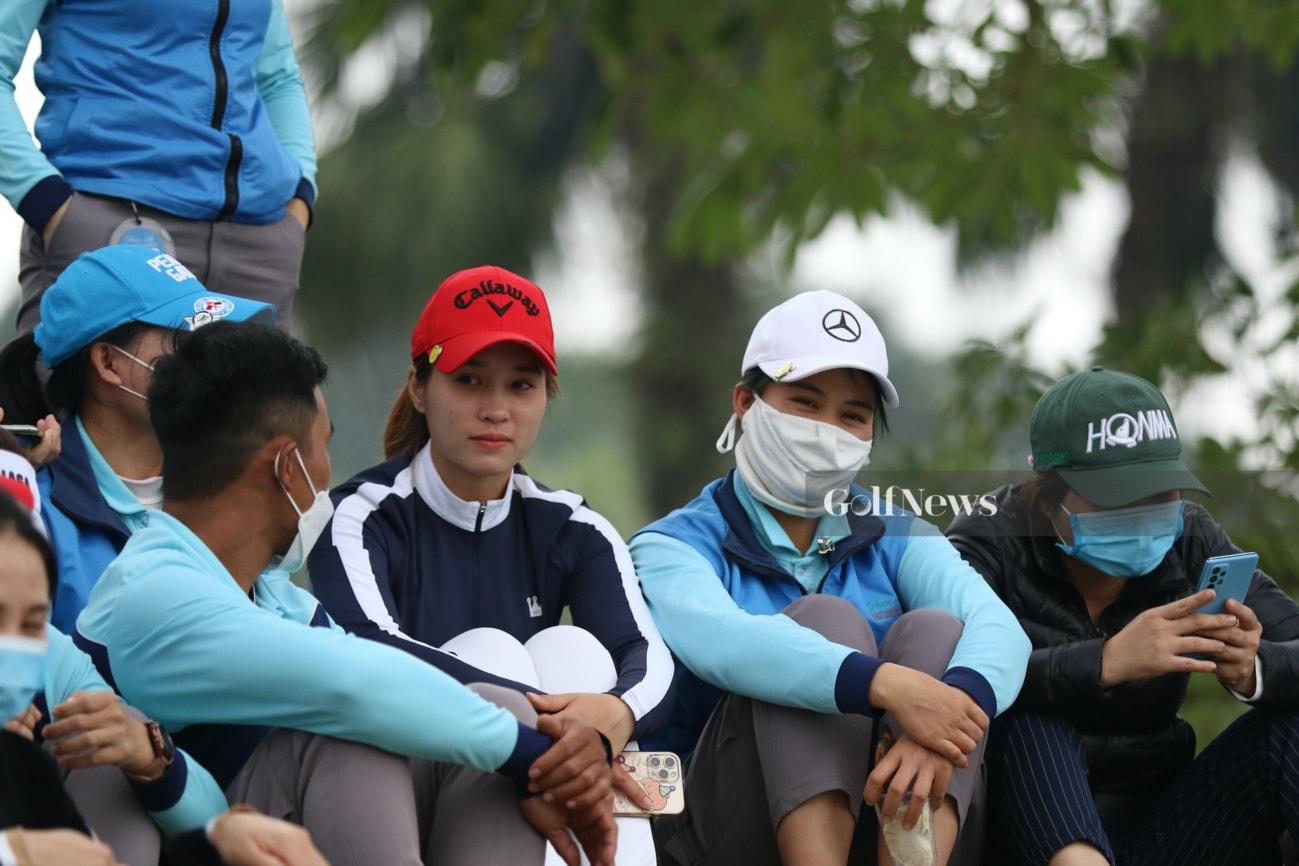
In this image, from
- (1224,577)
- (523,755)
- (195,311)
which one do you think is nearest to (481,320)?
(195,311)

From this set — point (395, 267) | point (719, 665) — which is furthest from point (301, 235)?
point (395, 267)

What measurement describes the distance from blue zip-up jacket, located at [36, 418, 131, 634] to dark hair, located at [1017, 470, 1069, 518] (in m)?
2.08

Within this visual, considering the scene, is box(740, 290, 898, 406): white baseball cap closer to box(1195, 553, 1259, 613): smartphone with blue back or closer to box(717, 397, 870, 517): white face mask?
box(717, 397, 870, 517): white face mask

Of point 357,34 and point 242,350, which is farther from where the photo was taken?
point 357,34

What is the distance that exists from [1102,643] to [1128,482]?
0.40m

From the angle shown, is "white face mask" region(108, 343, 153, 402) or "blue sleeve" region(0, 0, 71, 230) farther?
"blue sleeve" region(0, 0, 71, 230)

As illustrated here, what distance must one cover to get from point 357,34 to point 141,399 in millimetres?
3926

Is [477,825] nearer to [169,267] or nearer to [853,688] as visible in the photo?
[853,688]

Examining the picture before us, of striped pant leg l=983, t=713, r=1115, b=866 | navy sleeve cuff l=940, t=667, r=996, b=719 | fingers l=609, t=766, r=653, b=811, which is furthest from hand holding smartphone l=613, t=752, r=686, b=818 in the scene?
striped pant leg l=983, t=713, r=1115, b=866

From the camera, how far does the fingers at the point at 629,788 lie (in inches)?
135

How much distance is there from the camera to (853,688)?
3.54m

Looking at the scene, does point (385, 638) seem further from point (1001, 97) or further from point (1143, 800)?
point (1001, 97)

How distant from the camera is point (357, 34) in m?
7.43

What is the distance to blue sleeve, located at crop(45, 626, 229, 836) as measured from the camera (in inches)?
118
